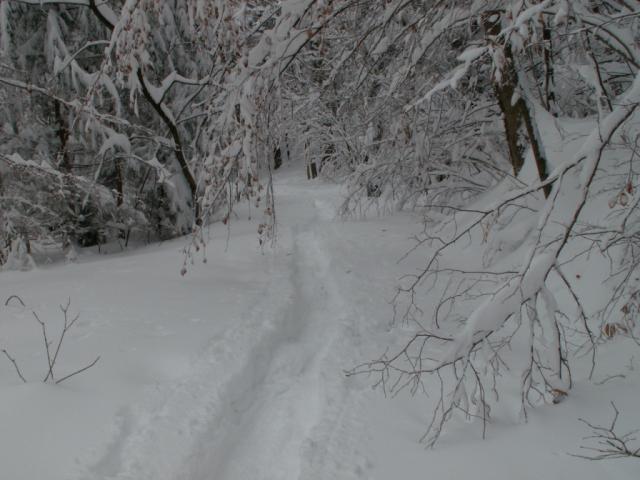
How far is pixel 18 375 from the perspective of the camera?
3895mm

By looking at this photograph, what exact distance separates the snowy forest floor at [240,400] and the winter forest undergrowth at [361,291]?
20mm

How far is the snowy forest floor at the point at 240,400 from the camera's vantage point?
2820mm

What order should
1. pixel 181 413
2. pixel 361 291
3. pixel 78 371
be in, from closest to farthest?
pixel 181 413
pixel 78 371
pixel 361 291

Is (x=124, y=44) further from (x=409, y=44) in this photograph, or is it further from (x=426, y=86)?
(x=426, y=86)

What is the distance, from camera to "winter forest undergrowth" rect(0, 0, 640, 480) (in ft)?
9.05

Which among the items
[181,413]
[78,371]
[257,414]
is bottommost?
[257,414]

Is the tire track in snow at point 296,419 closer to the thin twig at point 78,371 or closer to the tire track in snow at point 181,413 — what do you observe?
the tire track in snow at point 181,413

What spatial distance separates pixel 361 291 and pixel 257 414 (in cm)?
291

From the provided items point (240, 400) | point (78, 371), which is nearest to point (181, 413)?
point (240, 400)

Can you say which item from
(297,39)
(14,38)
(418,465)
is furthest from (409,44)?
(14,38)

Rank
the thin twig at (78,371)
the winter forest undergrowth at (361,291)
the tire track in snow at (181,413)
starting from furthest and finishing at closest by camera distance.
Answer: the thin twig at (78,371), the tire track in snow at (181,413), the winter forest undergrowth at (361,291)

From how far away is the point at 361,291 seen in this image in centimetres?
631

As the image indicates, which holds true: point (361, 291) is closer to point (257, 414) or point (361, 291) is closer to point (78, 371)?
point (257, 414)

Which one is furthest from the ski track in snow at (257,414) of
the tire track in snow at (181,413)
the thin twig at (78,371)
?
the thin twig at (78,371)
